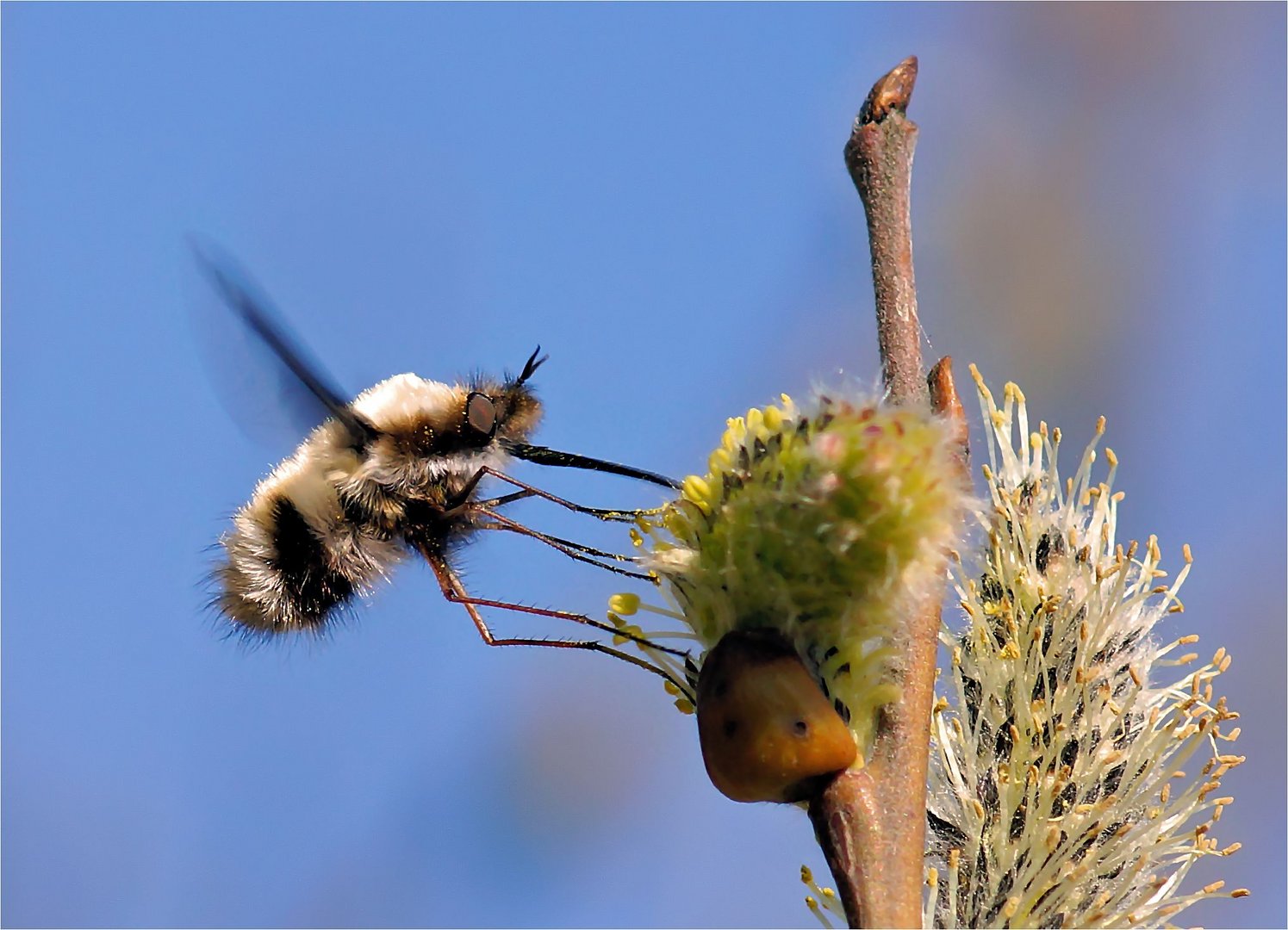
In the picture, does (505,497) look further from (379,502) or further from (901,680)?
(901,680)

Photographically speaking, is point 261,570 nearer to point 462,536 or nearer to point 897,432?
point 462,536

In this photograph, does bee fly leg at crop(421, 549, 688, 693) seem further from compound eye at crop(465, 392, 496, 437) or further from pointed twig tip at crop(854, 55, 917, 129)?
pointed twig tip at crop(854, 55, 917, 129)

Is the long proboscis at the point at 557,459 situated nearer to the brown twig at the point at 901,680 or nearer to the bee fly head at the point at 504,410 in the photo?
the bee fly head at the point at 504,410

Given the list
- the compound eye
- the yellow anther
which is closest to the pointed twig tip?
the yellow anther

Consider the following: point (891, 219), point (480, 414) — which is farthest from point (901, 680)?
point (480, 414)

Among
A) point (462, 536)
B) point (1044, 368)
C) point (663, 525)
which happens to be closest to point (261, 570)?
point (462, 536)

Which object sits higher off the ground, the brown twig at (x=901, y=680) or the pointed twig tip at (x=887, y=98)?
the pointed twig tip at (x=887, y=98)

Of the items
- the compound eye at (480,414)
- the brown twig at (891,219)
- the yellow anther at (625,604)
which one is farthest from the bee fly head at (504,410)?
the brown twig at (891,219)
